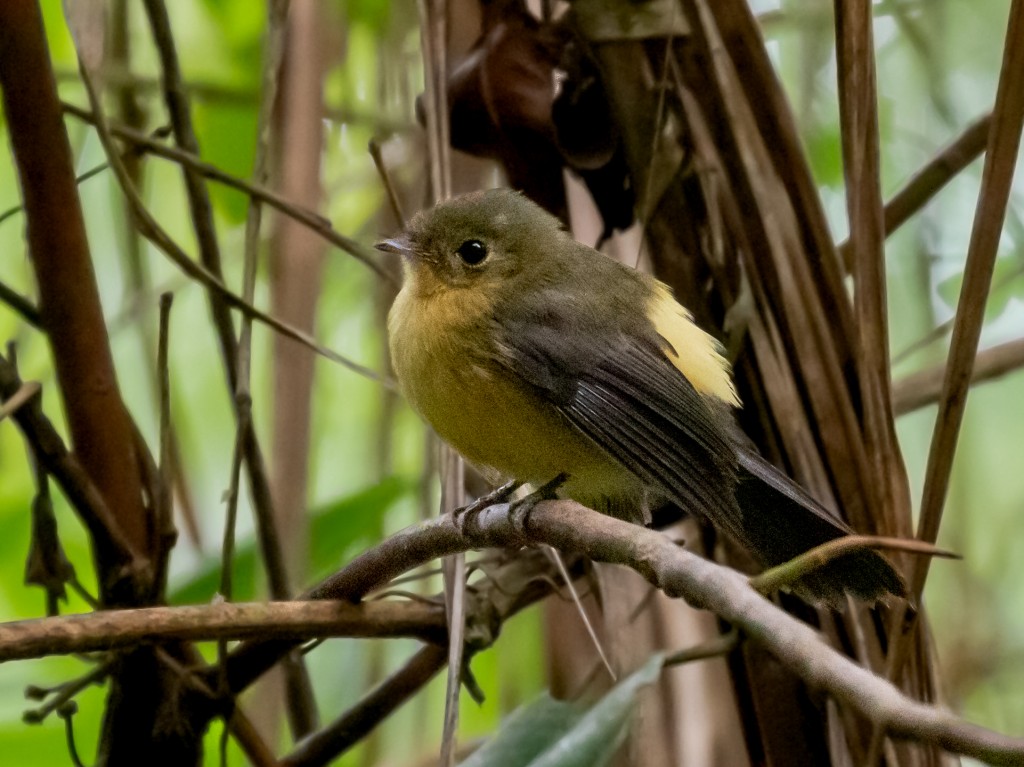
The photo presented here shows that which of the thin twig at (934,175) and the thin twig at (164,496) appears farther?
the thin twig at (934,175)

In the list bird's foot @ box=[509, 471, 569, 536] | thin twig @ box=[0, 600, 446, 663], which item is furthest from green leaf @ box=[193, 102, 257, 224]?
thin twig @ box=[0, 600, 446, 663]

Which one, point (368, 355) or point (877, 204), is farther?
point (368, 355)

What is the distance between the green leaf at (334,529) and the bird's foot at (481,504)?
251 millimetres

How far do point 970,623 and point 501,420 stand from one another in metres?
1.84

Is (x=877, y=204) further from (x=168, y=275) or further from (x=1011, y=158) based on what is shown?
(x=168, y=275)

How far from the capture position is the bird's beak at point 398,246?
2234 mm

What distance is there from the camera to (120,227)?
2.69 m

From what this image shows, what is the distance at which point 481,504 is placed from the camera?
2.04 metres

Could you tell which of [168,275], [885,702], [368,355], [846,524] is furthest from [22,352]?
[885,702]

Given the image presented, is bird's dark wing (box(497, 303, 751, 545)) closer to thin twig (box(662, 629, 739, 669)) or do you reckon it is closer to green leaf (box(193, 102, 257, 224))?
thin twig (box(662, 629, 739, 669))

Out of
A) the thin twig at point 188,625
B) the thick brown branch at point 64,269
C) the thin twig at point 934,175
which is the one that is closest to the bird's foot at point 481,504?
the thin twig at point 188,625

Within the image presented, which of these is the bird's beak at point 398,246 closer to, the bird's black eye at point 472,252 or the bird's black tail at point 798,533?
the bird's black eye at point 472,252

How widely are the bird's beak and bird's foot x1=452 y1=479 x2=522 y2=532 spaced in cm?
51

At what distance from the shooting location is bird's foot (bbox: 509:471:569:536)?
173cm
